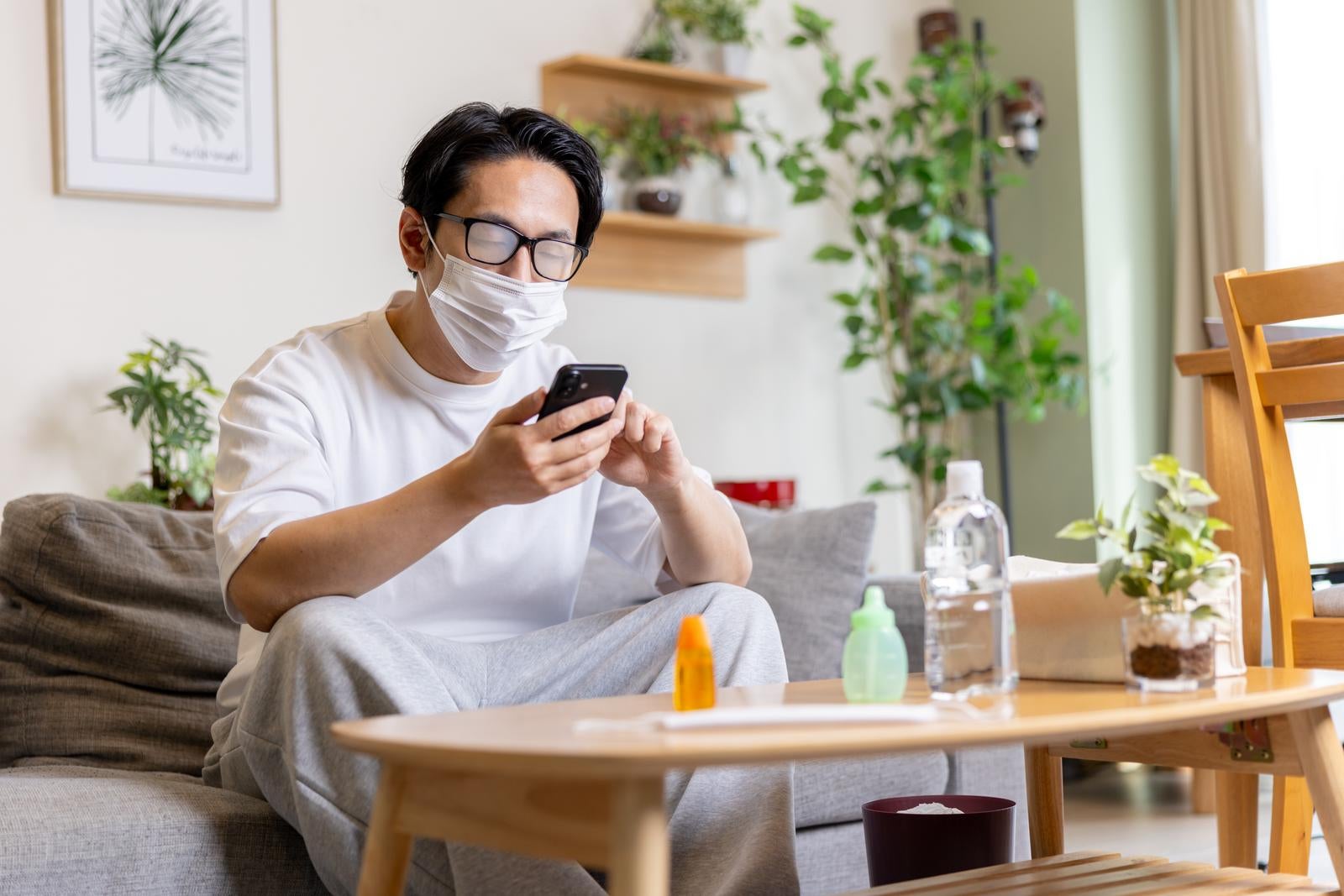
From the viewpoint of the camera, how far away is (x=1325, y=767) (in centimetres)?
122

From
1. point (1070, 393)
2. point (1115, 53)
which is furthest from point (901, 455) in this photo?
point (1115, 53)

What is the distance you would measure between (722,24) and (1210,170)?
→ 136cm

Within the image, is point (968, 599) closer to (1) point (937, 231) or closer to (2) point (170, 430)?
(2) point (170, 430)

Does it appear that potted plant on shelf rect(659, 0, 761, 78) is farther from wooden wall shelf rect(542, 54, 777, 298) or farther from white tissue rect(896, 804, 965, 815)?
white tissue rect(896, 804, 965, 815)

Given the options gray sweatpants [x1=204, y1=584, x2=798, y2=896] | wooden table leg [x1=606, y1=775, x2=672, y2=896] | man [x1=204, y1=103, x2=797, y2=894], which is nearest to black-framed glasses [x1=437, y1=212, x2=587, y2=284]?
man [x1=204, y1=103, x2=797, y2=894]

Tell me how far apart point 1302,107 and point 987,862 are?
286 centimetres

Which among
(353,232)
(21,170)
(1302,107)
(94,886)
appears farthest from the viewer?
(1302,107)

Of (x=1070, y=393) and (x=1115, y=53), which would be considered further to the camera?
(x=1115, y=53)

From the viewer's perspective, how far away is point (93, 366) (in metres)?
3.00

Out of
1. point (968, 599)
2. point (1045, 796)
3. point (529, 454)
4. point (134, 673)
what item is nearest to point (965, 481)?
point (968, 599)

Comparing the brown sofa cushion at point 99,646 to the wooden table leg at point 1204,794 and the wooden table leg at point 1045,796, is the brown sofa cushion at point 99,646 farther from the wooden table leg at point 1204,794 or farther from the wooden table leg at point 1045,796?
the wooden table leg at point 1204,794

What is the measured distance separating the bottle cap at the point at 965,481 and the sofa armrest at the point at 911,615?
1059 millimetres

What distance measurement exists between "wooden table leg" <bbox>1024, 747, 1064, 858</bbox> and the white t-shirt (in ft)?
1.68

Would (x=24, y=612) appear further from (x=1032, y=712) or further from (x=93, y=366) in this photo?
(x=1032, y=712)
